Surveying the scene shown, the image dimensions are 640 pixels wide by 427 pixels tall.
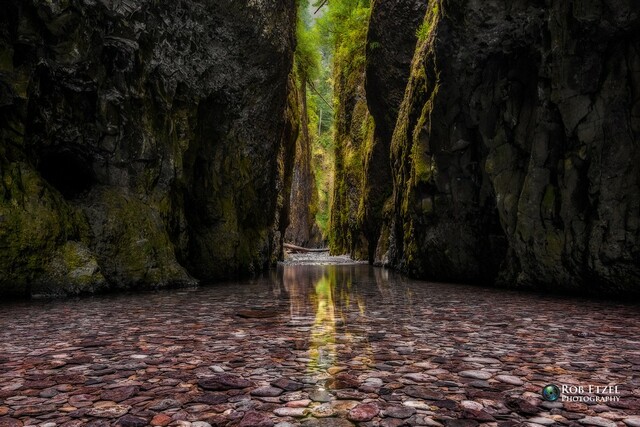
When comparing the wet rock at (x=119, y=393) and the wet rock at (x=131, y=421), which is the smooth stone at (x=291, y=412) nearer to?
the wet rock at (x=131, y=421)

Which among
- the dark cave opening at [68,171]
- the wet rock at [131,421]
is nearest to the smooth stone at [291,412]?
the wet rock at [131,421]

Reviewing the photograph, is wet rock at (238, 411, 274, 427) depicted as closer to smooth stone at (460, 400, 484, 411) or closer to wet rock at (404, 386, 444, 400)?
wet rock at (404, 386, 444, 400)

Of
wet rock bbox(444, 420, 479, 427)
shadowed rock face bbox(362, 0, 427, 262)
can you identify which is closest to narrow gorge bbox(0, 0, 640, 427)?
wet rock bbox(444, 420, 479, 427)

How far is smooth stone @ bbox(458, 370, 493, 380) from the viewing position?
11.9 ft

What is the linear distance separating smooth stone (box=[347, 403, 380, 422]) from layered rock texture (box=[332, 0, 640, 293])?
28.5 feet

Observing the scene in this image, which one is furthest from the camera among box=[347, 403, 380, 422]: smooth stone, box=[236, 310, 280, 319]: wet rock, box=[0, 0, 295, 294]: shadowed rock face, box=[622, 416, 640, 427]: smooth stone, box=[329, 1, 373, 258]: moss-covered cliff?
box=[329, 1, 373, 258]: moss-covered cliff

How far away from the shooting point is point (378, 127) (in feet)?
90.0

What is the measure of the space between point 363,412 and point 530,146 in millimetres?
10798

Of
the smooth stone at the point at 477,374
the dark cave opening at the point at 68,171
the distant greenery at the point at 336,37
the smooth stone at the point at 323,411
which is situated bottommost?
the smooth stone at the point at 323,411

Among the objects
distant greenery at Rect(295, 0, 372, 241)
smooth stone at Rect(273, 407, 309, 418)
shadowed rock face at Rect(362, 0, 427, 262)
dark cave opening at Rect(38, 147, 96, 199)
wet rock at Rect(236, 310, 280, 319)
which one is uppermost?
distant greenery at Rect(295, 0, 372, 241)

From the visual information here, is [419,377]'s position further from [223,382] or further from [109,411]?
[109,411]

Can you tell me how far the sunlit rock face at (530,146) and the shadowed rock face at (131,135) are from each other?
7300 millimetres

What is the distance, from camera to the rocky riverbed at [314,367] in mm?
2850

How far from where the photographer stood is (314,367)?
12.9 feet
